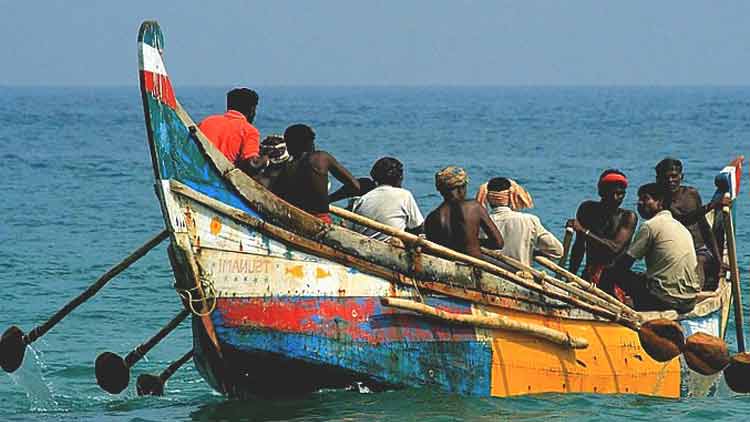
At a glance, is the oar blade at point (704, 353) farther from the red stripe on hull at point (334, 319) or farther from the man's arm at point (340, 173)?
the man's arm at point (340, 173)

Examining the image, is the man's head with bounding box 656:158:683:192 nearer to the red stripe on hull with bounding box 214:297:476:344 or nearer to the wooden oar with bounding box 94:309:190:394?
the red stripe on hull with bounding box 214:297:476:344

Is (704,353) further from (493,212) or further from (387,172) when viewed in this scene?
(387,172)

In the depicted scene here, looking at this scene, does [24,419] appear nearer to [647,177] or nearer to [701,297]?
[701,297]

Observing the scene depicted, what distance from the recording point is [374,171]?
11.1m

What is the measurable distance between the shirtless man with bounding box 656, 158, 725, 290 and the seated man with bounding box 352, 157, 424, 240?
2389 mm

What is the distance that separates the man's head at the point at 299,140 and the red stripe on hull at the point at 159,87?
1.22m

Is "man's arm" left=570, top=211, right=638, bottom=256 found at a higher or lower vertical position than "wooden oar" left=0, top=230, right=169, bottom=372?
higher

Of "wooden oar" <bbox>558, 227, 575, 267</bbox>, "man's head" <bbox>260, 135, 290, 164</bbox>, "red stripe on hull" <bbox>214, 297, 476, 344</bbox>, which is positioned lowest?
"red stripe on hull" <bbox>214, 297, 476, 344</bbox>

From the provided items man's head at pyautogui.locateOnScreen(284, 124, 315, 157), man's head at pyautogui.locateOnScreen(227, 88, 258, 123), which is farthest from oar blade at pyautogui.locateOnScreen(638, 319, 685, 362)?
man's head at pyautogui.locateOnScreen(227, 88, 258, 123)

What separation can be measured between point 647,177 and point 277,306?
95.8 ft

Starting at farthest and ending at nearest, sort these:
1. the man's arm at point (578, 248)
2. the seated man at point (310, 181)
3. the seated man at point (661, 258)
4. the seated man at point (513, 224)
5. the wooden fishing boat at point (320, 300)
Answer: the man's arm at point (578, 248), the seated man at point (661, 258), the seated man at point (513, 224), the seated man at point (310, 181), the wooden fishing boat at point (320, 300)

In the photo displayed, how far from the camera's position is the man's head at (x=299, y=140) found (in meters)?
10.6

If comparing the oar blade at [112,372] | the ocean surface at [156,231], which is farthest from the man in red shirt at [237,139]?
the oar blade at [112,372]

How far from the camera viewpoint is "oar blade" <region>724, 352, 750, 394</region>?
11.5m
